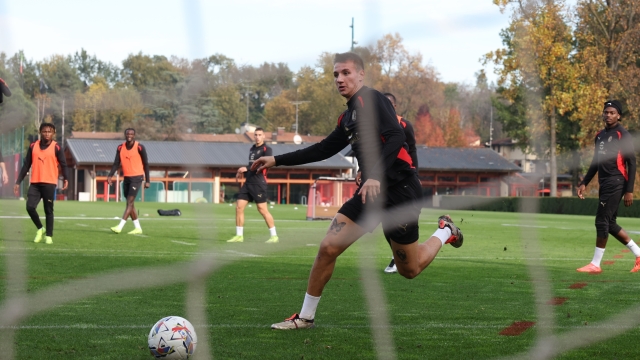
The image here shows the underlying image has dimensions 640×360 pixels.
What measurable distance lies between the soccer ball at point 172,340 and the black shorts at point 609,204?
6522 mm

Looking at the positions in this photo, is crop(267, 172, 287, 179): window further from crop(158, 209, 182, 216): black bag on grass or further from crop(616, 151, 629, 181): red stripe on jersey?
crop(616, 151, 629, 181): red stripe on jersey

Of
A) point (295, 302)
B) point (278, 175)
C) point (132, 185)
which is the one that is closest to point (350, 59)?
point (295, 302)

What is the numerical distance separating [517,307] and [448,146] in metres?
3.11

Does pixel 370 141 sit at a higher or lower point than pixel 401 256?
higher

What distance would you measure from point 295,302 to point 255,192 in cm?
715

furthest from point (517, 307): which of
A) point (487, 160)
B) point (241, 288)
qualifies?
point (241, 288)

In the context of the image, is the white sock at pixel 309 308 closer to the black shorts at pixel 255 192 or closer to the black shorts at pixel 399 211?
the black shorts at pixel 399 211

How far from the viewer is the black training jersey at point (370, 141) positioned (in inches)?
206

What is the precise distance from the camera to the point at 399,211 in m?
5.66

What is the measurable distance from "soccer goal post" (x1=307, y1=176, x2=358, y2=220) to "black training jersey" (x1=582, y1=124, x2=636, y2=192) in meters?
14.0

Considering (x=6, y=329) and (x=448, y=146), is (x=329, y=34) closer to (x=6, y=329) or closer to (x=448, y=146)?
(x=6, y=329)

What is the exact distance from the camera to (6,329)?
17.4 ft

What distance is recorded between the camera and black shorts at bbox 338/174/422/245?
223 inches

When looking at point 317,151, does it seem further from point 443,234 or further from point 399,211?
point 443,234
